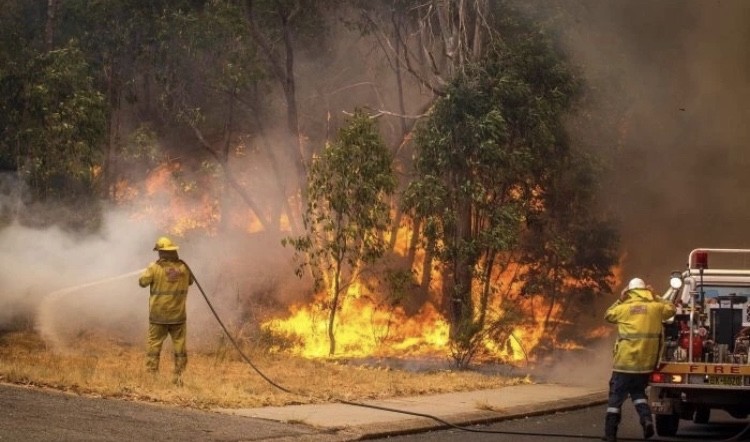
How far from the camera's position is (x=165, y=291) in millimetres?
15000

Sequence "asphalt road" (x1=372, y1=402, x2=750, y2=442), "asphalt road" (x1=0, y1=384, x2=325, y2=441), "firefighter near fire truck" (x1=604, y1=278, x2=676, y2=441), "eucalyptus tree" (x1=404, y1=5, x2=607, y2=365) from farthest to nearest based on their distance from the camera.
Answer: "eucalyptus tree" (x1=404, y1=5, x2=607, y2=365) → "asphalt road" (x1=372, y1=402, x2=750, y2=442) → "firefighter near fire truck" (x1=604, y1=278, x2=676, y2=441) → "asphalt road" (x1=0, y1=384, x2=325, y2=441)

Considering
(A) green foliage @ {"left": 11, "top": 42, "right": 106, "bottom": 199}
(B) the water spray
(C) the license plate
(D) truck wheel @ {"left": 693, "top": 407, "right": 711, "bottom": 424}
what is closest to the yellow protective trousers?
(B) the water spray

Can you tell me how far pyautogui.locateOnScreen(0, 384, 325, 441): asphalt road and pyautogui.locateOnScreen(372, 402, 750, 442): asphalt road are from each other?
4.69 ft

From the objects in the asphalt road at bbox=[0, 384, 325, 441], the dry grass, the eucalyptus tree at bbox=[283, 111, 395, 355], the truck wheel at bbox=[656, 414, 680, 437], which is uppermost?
the eucalyptus tree at bbox=[283, 111, 395, 355]

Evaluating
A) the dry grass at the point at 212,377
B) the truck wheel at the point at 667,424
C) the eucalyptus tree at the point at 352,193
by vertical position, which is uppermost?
the eucalyptus tree at the point at 352,193

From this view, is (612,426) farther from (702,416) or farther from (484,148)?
(484,148)

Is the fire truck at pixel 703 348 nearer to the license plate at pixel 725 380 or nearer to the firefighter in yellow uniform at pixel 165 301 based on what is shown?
the license plate at pixel 725 380

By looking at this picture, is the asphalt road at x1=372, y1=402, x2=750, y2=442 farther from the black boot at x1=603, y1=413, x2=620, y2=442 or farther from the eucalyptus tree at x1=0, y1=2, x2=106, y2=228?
the eucalyptus tree at x1=0, y1=2, x2=106, y2=228

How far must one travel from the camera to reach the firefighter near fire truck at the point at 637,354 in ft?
39.4

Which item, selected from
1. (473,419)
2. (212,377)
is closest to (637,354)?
(473,419)

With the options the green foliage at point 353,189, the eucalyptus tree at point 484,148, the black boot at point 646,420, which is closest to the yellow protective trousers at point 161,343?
the black boot at point 646,420

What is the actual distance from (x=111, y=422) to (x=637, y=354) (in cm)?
506

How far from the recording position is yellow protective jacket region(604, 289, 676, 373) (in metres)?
12.1

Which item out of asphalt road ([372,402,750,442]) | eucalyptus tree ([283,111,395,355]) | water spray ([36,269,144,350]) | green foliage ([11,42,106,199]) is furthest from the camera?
green foliage ([11,42,106,199])
